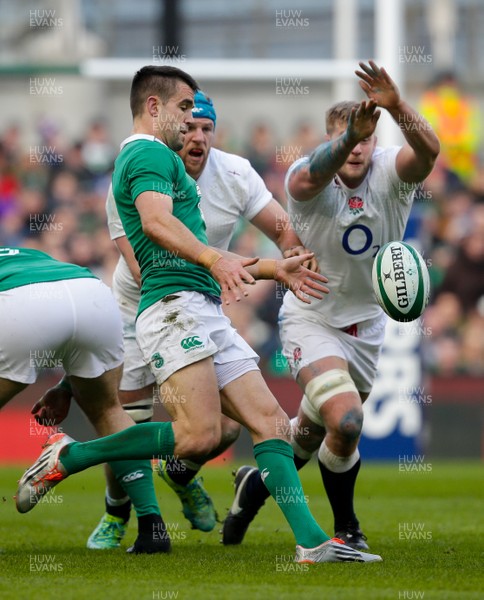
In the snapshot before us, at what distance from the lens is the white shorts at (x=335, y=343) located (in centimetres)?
689

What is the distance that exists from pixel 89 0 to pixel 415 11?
5464 mm

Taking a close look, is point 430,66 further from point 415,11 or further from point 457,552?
point 457,552

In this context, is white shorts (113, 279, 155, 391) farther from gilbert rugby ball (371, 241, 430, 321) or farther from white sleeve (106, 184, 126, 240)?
gilbert rugby ball (371, 241, 430, 321)

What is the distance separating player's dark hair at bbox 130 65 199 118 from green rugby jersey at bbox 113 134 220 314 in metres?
0.22

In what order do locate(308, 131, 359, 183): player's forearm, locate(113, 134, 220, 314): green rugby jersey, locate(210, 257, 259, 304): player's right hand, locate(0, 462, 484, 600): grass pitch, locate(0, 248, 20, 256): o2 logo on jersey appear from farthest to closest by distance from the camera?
locate(308, 131, 359, 183): player's forearm
locate(0, 248, 20, 256): o2 logo on jersey
locate(113, 134, 220, 314): green rugby jersey
locate(210, 257, 259, 304): player's right hand
locate(0, 462, 484, 600): grass pitch

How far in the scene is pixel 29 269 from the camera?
591 centimetres

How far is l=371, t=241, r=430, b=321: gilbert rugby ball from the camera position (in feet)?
20.4

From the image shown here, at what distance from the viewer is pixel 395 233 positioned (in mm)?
7012

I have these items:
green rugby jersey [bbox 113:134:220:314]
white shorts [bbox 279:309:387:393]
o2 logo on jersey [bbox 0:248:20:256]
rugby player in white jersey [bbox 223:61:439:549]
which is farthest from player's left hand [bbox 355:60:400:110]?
o2 logo on jersey [bbox 0:248:20:256]

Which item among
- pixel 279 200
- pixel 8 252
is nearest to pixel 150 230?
pixel 8 252

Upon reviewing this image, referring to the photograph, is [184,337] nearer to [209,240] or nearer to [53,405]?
[53,405]

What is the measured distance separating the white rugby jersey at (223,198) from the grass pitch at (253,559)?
179 cm

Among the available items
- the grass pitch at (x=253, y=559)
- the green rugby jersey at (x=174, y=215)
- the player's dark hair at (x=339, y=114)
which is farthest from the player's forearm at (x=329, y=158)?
the grass pitch at (x=253, y=559)

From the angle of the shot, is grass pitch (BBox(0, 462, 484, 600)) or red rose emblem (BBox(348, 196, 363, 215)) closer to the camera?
grass pitch (BBox(0, 462, 484, 600))
